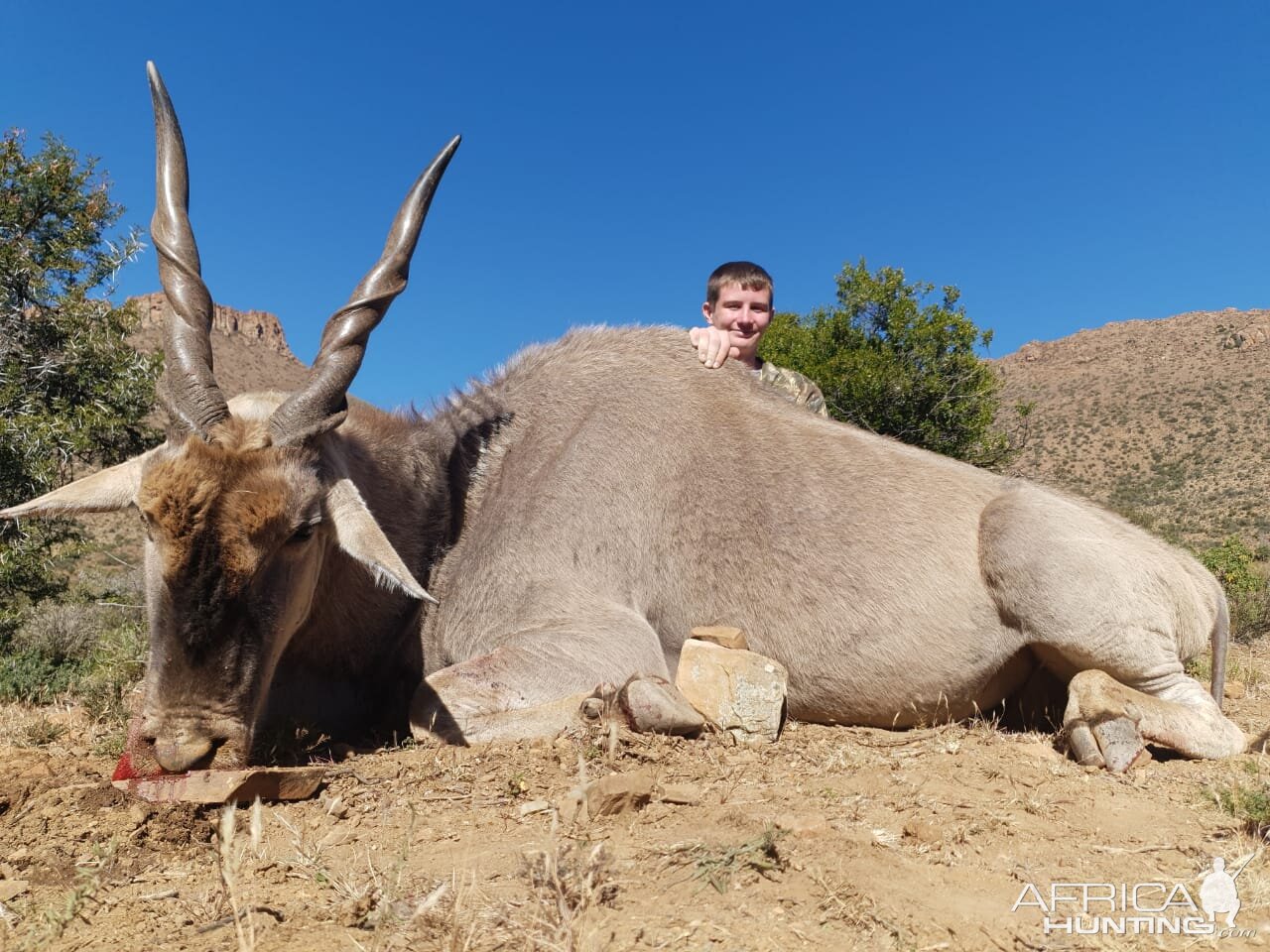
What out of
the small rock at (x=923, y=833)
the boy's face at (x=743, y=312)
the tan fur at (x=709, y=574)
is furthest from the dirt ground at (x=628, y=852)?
the boy's face at (x=743, y=312)

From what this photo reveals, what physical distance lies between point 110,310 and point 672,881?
12850mm

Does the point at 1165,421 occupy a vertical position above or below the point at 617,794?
above

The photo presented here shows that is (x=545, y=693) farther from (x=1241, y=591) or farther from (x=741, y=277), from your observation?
(x=1241, y=591)

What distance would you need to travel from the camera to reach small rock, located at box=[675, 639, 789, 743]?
4215mm

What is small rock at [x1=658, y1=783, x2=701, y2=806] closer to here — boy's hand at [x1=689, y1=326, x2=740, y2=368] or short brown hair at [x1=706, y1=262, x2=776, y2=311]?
boy's hand at [x1=689, y1=326, x2=740, y2=368]

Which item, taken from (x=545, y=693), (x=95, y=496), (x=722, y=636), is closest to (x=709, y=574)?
(x=722, y=636)

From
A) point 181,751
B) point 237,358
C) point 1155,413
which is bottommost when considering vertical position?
point 181,751

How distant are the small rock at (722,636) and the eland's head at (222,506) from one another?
61.0 inches

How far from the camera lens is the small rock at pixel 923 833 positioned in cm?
285

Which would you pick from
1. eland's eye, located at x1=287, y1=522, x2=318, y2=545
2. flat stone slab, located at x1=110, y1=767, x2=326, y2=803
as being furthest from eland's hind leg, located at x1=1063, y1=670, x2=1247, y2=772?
eland's eye, located at x1=287, y1=522, x2=318, y2=545

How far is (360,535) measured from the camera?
380cm

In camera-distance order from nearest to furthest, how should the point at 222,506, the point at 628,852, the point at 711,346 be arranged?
1. the point at 628,852
2. the point at 222,506
3. the point at 711,346

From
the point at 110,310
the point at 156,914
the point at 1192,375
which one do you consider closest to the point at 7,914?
the point at 156,914

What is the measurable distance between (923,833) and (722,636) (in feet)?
5.71
